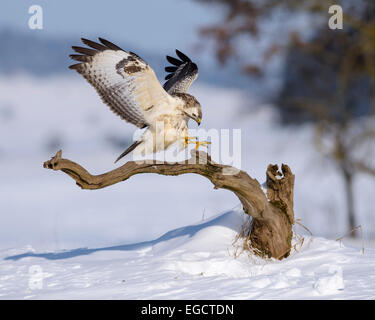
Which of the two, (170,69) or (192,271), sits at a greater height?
(170,69)

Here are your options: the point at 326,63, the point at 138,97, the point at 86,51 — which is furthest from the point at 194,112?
the point at 326,63

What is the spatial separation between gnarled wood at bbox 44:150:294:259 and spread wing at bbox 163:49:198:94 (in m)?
1.08

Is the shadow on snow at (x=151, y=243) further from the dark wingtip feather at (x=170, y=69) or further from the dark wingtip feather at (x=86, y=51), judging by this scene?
the dark wingtip feather at (x=86, y=51)

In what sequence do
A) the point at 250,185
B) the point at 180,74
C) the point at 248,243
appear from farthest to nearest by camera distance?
the point at 180,74, the point at 248,243, the point at 250,185

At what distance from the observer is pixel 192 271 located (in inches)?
185

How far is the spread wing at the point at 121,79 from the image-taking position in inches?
182

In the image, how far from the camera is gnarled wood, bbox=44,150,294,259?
473 cm

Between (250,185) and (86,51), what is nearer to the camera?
(86,51)

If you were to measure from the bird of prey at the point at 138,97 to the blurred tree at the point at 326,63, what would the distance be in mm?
5156

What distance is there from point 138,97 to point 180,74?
1.34m

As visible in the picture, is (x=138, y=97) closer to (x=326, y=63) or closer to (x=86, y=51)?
(x=86, y=51)

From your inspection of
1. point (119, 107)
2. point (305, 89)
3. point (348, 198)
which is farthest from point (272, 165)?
point (305, 89)

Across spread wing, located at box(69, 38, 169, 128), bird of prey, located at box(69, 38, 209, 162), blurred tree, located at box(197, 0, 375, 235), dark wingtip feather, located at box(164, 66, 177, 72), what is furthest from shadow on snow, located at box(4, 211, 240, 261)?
blurred tree, located at box(197, 0, 375, 235)

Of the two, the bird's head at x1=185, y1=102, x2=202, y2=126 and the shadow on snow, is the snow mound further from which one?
the bird's head at x1=185, y1=102, x2=202, y2=126
